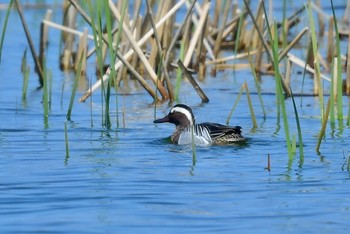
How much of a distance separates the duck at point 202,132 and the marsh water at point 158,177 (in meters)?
0.13

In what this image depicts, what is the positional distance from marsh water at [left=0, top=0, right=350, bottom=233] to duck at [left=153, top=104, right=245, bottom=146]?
5.1 inches

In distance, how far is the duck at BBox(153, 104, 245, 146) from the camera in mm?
9562

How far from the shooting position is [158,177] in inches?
309

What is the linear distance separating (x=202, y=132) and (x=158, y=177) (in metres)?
1.97

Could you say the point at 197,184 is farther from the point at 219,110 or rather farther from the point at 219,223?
the point at 219,110

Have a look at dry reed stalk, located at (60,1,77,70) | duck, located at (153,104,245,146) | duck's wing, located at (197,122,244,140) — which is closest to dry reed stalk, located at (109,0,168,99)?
duck, located at (153,104,245,146)

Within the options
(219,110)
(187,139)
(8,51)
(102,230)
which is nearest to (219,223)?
(102,230)

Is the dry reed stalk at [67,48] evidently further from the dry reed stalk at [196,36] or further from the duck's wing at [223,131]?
the duck's wing at [223,131]

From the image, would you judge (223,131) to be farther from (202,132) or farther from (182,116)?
(182,116)

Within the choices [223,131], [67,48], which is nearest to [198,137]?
[223,131]

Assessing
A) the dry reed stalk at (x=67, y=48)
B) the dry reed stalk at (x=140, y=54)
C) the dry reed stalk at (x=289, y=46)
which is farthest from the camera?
the dry reed stalk at (x=67, y=48)

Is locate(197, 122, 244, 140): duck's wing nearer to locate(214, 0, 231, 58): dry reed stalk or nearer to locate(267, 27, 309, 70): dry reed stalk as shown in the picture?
locate(267, 27, 309, 70): dry reed stalk

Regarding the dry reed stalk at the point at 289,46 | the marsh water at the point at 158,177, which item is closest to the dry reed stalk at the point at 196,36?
the marsh water at the point at 158,177

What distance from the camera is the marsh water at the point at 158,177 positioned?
21.2 ft
